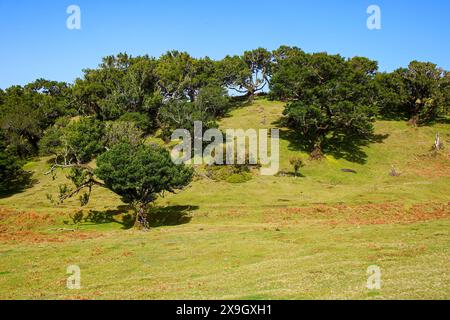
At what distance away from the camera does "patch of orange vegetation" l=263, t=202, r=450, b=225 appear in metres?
51.5

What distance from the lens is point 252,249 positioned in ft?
120

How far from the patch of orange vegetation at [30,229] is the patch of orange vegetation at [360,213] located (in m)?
22.8

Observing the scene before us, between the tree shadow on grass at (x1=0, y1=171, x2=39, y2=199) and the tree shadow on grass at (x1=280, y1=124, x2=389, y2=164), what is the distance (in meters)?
52.4

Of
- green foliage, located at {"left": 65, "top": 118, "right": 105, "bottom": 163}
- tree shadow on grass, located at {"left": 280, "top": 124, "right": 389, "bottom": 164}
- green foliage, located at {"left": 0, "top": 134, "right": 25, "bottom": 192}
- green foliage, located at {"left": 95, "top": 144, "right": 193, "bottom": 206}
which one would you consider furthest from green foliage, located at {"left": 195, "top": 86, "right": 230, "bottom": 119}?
green foliage, located at {"left": 95, "top": 144, "right": 193, "bottom": 206}

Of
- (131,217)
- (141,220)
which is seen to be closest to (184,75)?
(131,217)

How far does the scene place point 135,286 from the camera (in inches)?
1032

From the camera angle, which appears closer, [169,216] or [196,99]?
[169,216]

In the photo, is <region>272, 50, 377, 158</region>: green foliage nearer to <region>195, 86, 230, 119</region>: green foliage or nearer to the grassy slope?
the grassy slope

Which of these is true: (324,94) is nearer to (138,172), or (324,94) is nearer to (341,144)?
(341,144)

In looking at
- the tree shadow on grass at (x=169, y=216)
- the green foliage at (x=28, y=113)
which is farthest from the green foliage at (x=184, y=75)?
the tree shadow on grass at (x=169, y=216)

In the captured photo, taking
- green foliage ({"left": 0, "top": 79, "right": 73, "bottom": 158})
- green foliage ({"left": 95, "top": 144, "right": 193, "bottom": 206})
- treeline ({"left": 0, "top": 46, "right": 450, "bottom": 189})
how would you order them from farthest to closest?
green foliage ({"left": 0, "top": 79, "right": 73, "bottom": 158})
treeline ({"left": 0, "top": 46, "right": 450, "bottom": 189})
green foliage ({"left": 95, "top": 144, "right": 193, "bottom": 206})

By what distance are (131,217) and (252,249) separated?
25835 millimetres

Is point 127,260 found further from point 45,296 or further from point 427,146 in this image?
point 427,146

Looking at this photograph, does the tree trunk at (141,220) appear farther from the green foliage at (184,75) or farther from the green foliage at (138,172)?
the green foliage at (184,75)
